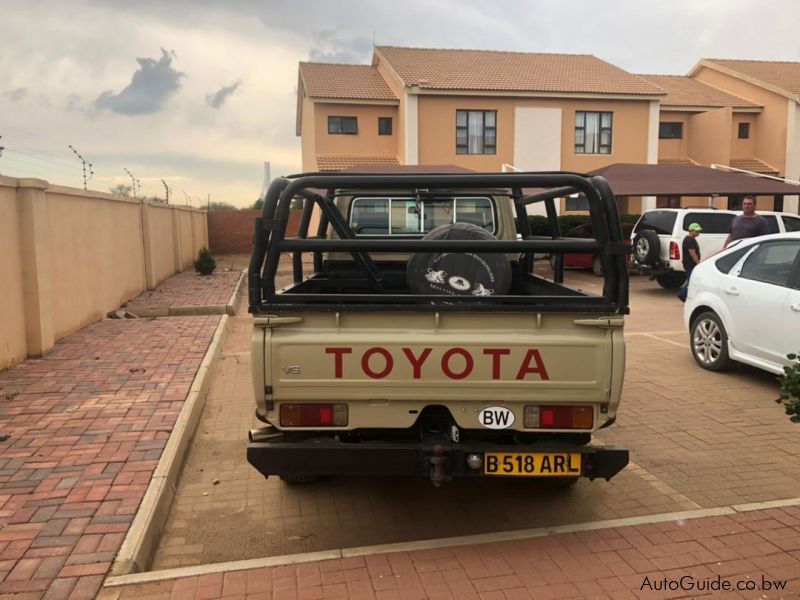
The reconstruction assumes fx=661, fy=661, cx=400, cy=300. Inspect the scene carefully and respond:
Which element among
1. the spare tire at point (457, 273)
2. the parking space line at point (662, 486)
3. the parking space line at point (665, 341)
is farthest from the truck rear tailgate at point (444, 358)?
the parking space line at point (665, 341)

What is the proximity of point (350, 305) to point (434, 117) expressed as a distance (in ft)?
82.6

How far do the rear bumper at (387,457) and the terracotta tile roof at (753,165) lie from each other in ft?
107

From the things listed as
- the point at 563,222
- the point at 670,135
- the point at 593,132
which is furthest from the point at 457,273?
the point at 670,135

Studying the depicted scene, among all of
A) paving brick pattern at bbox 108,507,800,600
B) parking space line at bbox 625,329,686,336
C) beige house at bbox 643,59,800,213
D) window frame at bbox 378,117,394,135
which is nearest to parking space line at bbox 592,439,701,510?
paving brick pattern at bbox 108,507,800,600

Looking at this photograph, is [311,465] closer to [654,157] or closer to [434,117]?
[434,117]

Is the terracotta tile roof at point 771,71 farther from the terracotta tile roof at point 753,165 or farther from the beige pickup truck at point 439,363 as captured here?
the beige pickup truck at point 439,363

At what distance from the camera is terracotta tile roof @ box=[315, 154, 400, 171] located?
27.8 meters

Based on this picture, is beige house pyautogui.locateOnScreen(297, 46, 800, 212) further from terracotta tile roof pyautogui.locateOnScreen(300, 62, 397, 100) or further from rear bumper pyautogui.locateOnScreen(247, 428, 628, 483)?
rear bumper pyautogui.locateOnScreen(247, 428, 628, 483)

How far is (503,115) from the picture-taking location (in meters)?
28.0

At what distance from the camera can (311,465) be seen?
3463 millimetres

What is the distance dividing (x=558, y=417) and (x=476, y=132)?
25.9 m

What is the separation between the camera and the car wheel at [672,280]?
1541 centimetres

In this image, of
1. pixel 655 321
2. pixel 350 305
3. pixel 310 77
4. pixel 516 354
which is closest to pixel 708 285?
pixel 655 321

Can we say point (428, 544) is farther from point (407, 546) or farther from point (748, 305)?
point (748, 305)
